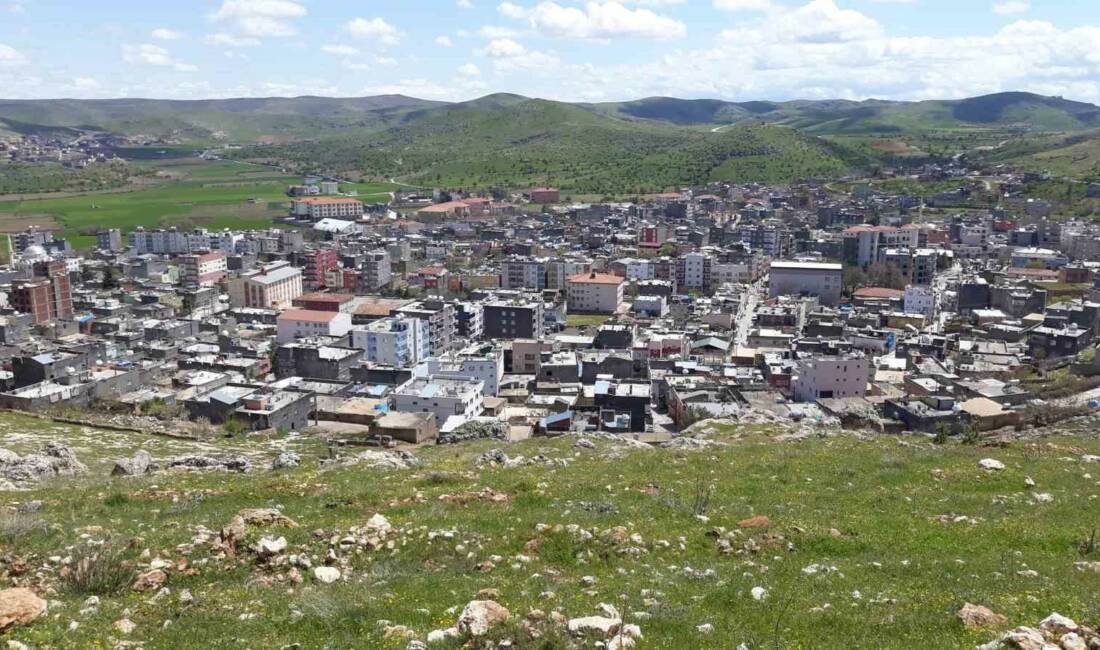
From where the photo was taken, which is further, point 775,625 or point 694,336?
point 694,336

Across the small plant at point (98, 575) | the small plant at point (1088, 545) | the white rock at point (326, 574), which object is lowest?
the small plant at point (1088, 545)

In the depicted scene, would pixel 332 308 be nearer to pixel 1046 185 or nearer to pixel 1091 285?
pixel 1091 285

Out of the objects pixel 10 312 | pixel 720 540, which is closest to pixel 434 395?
pixel 720 540

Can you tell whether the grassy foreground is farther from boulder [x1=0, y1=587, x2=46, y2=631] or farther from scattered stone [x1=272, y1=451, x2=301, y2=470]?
scattered stone [x1=272, y1=451, x2=301, y2=470]

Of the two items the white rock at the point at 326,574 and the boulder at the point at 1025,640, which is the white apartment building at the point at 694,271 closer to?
the white rock at the point at 326,574

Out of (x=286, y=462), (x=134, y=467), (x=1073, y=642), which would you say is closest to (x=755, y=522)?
(x=1073, y=642)

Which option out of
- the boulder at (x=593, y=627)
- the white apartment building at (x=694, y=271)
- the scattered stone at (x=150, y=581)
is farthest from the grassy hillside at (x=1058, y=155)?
the scattered stone at (x=150, y=581)
